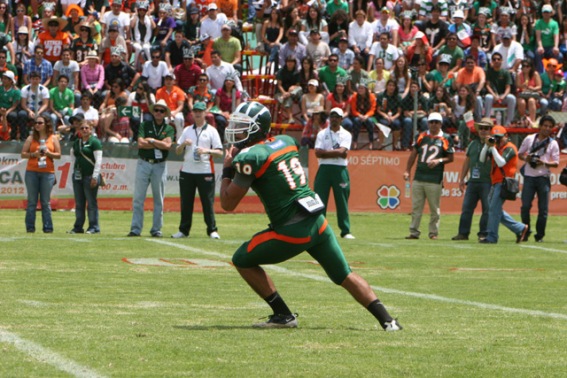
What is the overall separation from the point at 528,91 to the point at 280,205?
20.5 meters

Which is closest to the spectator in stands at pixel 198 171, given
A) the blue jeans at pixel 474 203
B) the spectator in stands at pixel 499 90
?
the blue jeans at pixel 474 203

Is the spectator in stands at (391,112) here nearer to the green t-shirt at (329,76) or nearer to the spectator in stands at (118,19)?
the green t-shirt at (329,76)

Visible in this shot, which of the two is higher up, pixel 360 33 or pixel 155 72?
pixel 360 33

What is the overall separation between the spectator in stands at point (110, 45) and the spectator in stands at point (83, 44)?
0.23 meters

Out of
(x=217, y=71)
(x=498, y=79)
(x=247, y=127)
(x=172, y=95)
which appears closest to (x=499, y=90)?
(x=498, y=79)

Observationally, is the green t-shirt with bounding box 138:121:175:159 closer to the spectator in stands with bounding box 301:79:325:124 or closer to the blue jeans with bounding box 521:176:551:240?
the blue jeans with bounding box 521:176:551:240

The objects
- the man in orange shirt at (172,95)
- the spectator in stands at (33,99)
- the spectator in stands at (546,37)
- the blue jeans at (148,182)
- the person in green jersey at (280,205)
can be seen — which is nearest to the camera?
the person in green jersey at (280,205)

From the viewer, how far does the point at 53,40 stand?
89.8 feet

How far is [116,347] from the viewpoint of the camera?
751cm

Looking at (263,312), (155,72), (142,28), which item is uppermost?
(142,28)

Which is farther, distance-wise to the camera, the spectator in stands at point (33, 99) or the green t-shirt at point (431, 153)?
the spectator in stands at point (33, 99)

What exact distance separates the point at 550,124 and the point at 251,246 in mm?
11481

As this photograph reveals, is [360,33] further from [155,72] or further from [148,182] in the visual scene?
[148,182]

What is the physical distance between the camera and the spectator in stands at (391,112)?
26047 mm
